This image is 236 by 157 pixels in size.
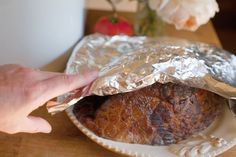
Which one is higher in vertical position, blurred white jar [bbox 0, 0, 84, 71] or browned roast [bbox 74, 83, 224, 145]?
blurred white jar [bbox 0, 0, 84, 71]

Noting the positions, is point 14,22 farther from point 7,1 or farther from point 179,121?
point 179,121

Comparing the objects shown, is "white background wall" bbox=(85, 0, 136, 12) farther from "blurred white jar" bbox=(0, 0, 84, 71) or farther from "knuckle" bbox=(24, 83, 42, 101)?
"knuckle" bbox=(24, 83, 42, 101)

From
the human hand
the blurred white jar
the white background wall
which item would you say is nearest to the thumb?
the human hand

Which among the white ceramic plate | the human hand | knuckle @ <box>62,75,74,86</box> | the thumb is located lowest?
the white ceramic plate

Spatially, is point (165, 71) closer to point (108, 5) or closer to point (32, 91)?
point (32, 91)

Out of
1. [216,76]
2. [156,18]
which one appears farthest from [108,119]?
[156,18]

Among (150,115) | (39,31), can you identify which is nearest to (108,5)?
(39,31)

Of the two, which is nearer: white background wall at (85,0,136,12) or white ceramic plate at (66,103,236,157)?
white ceramic plate at (66,103,236,157)

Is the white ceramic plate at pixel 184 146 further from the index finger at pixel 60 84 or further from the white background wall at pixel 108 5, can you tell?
the white background wall at pixel 108 5
